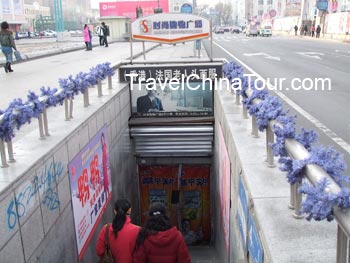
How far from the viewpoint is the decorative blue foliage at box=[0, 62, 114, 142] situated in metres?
3.58

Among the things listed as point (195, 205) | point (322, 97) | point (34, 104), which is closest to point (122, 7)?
point (322, 97)

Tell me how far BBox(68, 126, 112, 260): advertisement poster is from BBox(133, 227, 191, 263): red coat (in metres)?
1.36

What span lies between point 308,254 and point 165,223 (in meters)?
1.80

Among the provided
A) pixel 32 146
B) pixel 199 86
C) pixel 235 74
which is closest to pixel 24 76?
pixel 199 86

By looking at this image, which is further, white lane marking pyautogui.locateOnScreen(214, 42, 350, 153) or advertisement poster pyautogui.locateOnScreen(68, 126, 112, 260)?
white lane marking pyautogui.locateOnScreen(214, 42, 350, 153)

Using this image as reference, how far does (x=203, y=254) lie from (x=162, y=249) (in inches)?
233

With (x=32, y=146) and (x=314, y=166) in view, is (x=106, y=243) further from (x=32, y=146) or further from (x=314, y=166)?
(x=314, y=166)

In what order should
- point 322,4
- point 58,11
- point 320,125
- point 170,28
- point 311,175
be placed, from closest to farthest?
point 311,175 → point 320,125 → point 170,28 → point 58,11 → point 322,4

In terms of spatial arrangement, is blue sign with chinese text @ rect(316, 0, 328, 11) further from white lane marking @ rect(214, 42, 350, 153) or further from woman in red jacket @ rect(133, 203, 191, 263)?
woman in red jacket @ rect(133, 203, 191, 263)

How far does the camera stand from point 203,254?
962 centimetres

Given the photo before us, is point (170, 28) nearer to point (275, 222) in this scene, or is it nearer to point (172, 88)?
point (172, 88)

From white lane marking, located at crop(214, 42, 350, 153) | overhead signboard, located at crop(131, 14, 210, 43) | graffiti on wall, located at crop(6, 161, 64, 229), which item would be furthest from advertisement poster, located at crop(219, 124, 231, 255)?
Result: overhead signboard, located at crop(131, 14, 210, 43)

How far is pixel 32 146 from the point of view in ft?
14.0

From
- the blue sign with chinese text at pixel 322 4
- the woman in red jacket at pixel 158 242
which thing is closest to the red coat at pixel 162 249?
the woman in red jacket at pixel 158 242
